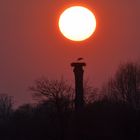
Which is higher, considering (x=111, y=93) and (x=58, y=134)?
(x=111, y=93)

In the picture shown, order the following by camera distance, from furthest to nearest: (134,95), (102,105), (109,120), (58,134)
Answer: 1. (134,95)
2. (58,134)
3. (102,105)
4. (109,120)

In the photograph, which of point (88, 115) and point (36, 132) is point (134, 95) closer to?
point (36, 132)

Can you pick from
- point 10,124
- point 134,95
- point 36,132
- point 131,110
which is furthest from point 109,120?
point 10,124

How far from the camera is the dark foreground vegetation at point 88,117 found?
2354 inches

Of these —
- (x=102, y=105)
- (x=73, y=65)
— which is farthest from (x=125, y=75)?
(x=102, y=105)

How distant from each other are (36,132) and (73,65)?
24.1 ft

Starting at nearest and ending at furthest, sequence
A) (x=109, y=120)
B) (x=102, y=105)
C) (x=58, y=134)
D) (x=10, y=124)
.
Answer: (x=109, y=120)
(x=102, y=105)
(x=58, y=134)
(x=10, y=124)

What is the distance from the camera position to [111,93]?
3492 inches

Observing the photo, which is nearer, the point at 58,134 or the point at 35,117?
the point at 58,134

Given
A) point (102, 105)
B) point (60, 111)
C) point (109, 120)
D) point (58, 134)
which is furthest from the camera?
point (60, 111)

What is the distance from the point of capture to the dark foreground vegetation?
196 ft

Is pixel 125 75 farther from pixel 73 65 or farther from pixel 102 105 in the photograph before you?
pixel 102 105

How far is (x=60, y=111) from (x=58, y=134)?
495 cm

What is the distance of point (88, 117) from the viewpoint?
62.3m
